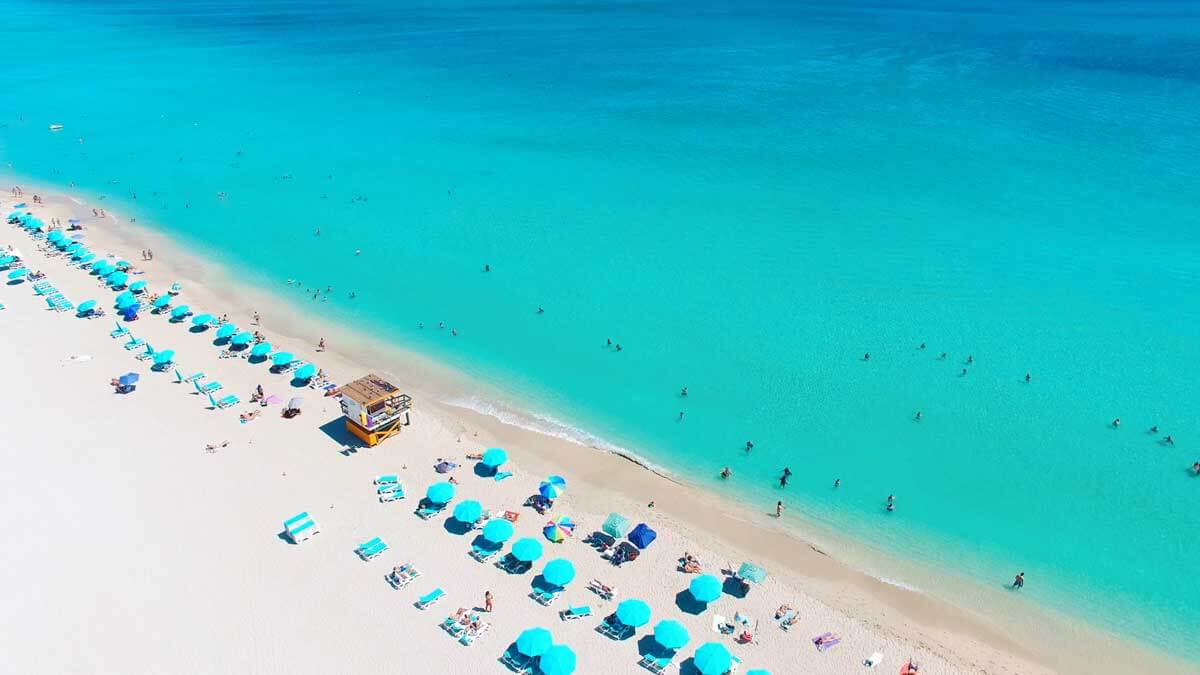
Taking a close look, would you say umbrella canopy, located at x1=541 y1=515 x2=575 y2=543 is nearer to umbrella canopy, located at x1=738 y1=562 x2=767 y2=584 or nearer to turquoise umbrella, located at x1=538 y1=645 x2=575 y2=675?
turquoise umbrella, located at x1=538 y1=645 x2=575 y2=675

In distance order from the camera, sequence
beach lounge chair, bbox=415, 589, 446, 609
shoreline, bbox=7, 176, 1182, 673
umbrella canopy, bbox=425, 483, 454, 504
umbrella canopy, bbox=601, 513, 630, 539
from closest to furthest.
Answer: beach lounge chair, bbox=415, 589, 446, 609
shoreline, bbox=7, 176, 1182, 673
umbrella canopy, bbox=601, 513, 630, 539
umbrella canopy, bbox=425, 483, 454, 504

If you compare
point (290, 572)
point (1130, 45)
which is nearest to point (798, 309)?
point (290, 572)

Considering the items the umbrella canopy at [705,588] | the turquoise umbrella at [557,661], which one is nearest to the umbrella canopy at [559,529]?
the umbrella canopy at [705,588]

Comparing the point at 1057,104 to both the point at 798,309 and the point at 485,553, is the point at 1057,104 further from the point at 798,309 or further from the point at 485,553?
the point at 485,553

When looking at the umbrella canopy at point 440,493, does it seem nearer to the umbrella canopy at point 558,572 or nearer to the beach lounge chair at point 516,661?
the umbrella canopy at point 558,572

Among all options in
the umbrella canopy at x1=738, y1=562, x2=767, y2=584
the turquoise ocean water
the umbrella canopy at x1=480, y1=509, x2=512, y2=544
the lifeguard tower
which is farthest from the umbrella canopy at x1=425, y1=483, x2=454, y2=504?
the umbrella canopy at x1=738, y1=562, x2=767, y2=584
